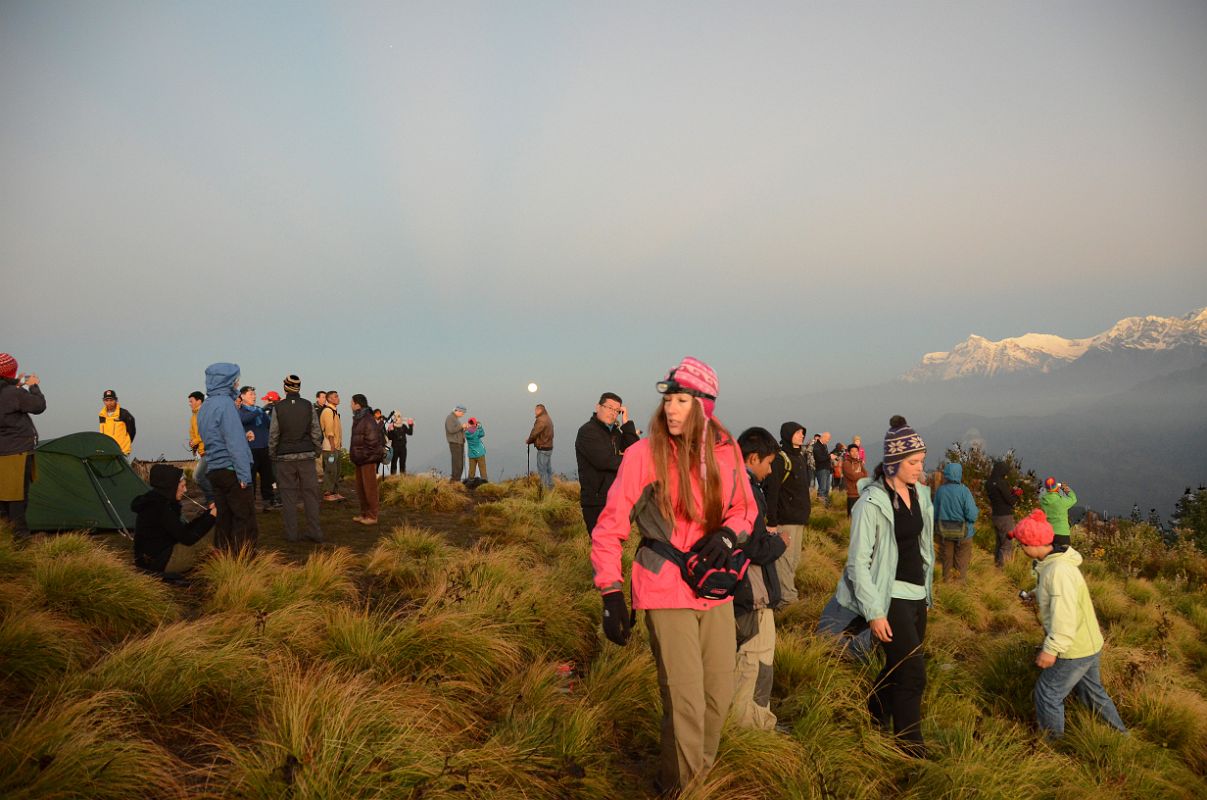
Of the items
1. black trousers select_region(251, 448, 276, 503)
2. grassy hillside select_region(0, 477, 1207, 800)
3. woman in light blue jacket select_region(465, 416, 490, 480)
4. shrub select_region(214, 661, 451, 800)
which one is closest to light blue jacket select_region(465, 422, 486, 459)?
woman in light blue jacket select_region(465, 416, 490, 480)

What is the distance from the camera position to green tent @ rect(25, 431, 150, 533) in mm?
8578

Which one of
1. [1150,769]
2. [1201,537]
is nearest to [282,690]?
[1150,769]

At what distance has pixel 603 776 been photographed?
3.64 meters

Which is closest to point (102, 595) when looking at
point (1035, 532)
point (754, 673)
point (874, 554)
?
point (754, 673)

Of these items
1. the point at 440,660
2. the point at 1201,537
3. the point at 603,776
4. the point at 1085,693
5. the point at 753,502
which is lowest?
the point at 1201,537

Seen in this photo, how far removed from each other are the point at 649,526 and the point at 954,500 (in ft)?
27.1

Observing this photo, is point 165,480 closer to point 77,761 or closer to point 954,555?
point 77,761

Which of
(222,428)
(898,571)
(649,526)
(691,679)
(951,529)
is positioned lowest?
(951,529)

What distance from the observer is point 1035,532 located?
15.4 feet

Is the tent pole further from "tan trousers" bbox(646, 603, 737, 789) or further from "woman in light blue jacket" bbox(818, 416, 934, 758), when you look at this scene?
"woman in light blue jacket" bbox(818, 416, 934, 758)

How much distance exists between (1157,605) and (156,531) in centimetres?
1575

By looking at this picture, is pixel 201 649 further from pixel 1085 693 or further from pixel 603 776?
pixel 1085 693

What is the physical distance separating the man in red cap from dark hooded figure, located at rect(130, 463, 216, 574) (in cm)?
259

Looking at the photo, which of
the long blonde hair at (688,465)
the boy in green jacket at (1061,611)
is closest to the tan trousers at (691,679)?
the long blonde hair at (688,465)
